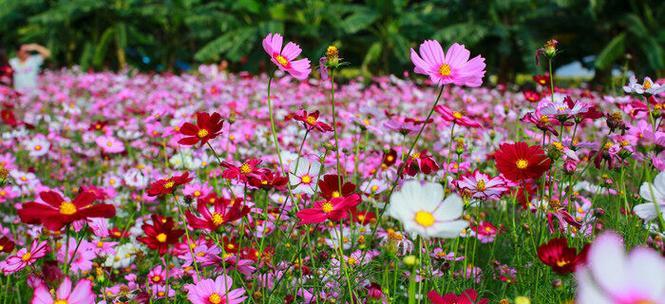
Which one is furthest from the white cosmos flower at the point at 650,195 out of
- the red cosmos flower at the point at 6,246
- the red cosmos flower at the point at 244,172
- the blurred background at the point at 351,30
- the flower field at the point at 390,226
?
the blurred background at the point at 351,30

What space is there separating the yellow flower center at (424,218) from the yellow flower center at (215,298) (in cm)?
44

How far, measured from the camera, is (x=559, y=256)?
802 mm

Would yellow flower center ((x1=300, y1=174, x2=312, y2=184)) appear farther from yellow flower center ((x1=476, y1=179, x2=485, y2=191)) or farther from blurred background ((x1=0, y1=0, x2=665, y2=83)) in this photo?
blurred background ((x1=0, y1=0, x2=665, y2=83))

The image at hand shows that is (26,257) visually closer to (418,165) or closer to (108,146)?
(418,165)

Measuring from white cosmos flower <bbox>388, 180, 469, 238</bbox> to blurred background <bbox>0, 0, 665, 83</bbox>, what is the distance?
8.75 meters

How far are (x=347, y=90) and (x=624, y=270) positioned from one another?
5.69 meters

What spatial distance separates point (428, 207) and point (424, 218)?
16 millimetres

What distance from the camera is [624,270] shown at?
1.30 ft

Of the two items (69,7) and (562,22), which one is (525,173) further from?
(69,7)

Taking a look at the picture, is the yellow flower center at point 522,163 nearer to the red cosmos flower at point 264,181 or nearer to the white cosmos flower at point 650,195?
the white cosmos flower at point 650,195

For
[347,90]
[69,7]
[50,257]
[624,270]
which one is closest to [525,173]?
[624,270]

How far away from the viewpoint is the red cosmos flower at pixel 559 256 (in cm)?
77

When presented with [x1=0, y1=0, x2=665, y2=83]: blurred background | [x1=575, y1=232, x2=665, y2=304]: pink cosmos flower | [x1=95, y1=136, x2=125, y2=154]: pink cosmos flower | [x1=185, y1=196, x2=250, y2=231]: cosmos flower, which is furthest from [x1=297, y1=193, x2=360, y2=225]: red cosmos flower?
[x1=0, y1=0, x2=665, y2=83]: blurred background

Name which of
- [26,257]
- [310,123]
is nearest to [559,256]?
[310,123]
